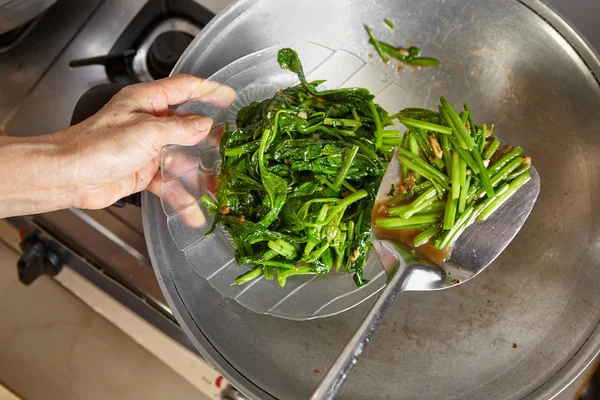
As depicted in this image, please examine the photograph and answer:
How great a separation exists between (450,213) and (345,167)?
1.32ft

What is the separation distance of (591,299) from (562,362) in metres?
0.27

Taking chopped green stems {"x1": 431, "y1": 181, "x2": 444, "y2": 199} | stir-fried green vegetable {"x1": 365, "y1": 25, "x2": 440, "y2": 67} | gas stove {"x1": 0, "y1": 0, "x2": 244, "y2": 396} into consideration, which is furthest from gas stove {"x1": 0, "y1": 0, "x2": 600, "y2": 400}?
chopped green stems {"x1": 431, "y1": 181, "x2": 444, "y2": 199}

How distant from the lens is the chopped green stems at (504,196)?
5.82ft

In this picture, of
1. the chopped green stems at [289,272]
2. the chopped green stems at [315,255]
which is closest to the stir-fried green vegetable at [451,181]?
the chopped green stems at [315,255]

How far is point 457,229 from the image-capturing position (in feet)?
5.74

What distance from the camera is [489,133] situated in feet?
6.09

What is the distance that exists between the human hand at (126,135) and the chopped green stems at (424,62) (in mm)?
880

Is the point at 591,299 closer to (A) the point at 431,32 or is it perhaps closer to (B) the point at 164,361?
(A) the point at 431,32

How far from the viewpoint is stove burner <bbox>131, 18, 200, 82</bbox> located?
2.28 metres

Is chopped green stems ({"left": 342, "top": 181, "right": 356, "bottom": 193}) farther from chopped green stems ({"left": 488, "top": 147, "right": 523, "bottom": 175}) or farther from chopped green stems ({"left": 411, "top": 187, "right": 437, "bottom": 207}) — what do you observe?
chopped green stems ({"left": 488, "top": 147, "right": 523, "bottom": 175})

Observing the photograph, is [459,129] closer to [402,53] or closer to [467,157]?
[467,157]

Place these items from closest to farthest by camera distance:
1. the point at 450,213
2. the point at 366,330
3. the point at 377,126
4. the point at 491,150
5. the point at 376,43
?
the point at 366,330
the point at 450,213
the point at 491,150
the point at 377,126
the point at 376,43

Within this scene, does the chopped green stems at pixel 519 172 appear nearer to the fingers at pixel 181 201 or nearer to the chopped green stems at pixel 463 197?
the chopped green stems at pixel 463 197

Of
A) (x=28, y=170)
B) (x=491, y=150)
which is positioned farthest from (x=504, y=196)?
(x=28, y=170)
